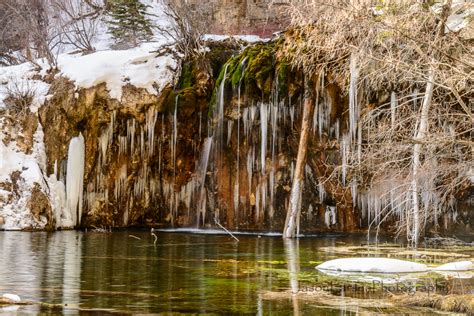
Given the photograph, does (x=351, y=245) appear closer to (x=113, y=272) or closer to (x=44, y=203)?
(x=113, y=272)

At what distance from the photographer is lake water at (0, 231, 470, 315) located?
858 centimetres

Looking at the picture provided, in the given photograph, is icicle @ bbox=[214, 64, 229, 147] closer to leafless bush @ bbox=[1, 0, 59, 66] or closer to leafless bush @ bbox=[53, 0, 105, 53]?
leafless bush @ bbox=[53, 0, 105, 53]

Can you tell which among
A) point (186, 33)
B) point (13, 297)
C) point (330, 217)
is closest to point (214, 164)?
point (330, 217)

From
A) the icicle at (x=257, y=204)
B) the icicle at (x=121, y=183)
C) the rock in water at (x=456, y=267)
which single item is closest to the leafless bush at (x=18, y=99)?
the icicle at (x=121, y=183)

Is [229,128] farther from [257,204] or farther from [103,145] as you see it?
[103,145]

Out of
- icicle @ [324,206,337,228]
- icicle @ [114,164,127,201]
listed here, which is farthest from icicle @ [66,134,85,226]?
icicle @ [324,206,337,228]

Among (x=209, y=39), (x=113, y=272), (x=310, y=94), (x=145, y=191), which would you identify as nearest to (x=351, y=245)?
(x=310, y=94)

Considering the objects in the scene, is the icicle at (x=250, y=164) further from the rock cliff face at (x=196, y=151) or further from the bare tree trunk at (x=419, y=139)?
the bare tree trunk at (x=419, y=139)

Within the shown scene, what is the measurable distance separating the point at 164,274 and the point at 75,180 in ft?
44.1

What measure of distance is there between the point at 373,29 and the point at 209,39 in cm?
1605

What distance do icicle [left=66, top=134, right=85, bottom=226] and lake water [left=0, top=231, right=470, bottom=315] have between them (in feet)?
15.3

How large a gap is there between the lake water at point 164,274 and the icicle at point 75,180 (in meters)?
4.66

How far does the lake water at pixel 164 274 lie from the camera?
8.58 metres

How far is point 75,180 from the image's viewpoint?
24.5m
